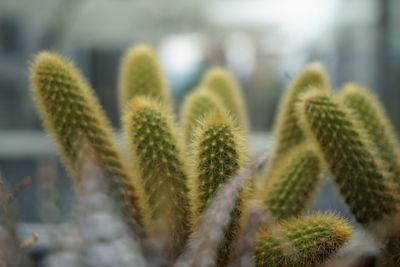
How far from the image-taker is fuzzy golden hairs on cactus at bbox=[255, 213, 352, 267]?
26.1 inches

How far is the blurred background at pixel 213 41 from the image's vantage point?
3.91 meters

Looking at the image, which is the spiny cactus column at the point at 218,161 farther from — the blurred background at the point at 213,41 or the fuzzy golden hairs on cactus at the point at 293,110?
the blurred background at the point at 213,41

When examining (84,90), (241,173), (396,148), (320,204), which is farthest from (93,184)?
(320,204)

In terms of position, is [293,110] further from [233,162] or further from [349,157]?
[233,162]

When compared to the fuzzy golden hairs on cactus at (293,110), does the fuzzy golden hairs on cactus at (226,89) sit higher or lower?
higher

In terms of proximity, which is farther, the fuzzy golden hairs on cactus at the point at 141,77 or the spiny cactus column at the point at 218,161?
the fuzzy golden hairs on cactus at the point at 141,77

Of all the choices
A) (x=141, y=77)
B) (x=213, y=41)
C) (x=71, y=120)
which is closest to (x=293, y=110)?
(x=141, y=77)

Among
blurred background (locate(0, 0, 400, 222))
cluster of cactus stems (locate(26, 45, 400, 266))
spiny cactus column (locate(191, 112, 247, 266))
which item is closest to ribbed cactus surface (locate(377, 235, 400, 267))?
cluster of cactus stems (locate(26, 45, 400, 266))

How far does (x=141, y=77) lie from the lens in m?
1.01

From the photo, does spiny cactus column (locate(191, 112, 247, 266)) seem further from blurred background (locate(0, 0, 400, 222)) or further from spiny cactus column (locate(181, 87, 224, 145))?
blurred background (locate(0, 0, 400, 222))

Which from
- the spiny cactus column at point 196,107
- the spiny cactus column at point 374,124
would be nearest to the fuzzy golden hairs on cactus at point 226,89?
the spiny cactus column at point 196,107

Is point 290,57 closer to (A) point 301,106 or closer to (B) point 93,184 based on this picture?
(A) point 301,106

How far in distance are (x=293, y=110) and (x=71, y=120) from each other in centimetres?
36

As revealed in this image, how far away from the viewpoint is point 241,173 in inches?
23.7
